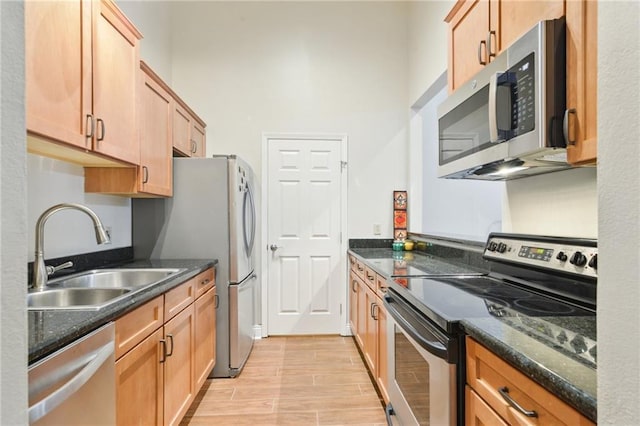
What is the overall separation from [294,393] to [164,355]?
1072 mm

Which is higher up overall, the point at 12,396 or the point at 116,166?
the point at 116,166

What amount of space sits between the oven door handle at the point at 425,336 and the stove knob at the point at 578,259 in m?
0.56

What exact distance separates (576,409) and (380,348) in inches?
61.8

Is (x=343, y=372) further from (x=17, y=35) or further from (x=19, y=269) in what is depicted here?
(x=17, y=35)

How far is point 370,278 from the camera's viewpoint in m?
2.43

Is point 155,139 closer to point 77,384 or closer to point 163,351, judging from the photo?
point 163,351

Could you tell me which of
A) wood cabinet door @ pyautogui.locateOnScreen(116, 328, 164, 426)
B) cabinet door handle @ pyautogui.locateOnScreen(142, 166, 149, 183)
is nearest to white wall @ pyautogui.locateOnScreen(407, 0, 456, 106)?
cabinet door handle @ pyautogui.locateOnScreen(142, 166, 149, 183)

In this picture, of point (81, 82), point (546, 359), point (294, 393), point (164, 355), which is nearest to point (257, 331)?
point (294, 393)

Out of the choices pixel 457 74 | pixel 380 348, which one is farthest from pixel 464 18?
pixel 380 348

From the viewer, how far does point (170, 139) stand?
8.42 ft

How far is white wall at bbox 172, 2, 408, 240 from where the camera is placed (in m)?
3.47

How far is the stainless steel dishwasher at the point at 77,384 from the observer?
0.86 metres

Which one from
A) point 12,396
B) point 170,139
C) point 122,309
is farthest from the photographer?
point 170,139

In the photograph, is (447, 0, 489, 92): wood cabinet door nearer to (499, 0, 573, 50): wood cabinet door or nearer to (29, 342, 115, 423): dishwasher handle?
(499, 0, 573, 50): wood cabinet door
